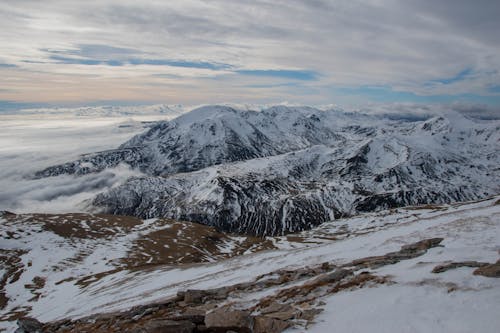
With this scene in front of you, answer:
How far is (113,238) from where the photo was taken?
170m

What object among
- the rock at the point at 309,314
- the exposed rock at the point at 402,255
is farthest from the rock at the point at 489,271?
the rock at the point at 309,314

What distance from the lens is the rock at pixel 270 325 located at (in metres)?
17.6

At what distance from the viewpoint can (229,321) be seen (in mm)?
18922

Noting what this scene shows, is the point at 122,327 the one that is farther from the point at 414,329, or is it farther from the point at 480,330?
the point at 480,330

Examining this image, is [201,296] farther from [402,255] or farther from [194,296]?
[402,255]

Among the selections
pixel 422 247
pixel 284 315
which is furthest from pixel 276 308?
pixel 422 247

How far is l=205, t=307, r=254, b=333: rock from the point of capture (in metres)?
18.4

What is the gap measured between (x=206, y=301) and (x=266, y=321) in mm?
12589

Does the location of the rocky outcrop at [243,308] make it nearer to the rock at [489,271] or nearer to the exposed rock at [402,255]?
the exposed rock at [402,255]

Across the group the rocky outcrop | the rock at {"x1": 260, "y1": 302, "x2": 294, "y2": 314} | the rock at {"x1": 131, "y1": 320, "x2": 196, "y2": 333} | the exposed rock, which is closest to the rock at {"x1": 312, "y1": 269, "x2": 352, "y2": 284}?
the rocky outcrop

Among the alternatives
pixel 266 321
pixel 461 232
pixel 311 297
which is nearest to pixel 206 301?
pixel 311 297

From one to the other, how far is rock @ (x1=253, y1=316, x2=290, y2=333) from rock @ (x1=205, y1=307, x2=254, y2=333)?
0.44 m

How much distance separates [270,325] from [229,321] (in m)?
2.60

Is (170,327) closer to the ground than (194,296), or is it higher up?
higher up
